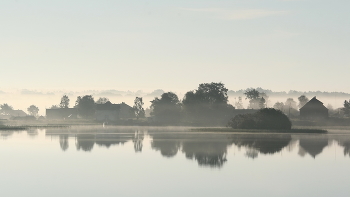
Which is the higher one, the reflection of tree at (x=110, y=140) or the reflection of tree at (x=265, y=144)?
the reflection of tree at (x=110, y=140)

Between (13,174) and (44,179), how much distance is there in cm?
334

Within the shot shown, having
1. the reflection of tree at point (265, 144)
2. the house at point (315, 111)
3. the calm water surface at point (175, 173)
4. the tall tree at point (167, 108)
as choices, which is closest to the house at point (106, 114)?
the tall tree at point (167, 108)

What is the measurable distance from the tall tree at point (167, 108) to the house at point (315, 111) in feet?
130

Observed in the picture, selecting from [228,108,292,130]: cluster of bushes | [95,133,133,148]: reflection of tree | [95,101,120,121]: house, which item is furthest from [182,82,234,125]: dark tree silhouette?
[95,133,133,148]: reflection of tree

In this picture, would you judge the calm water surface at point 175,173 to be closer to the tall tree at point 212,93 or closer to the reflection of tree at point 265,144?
the reflection of tree at point 265,144

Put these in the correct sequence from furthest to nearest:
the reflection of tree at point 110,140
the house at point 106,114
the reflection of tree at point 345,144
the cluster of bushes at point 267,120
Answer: the house at point 106,114 → the cluster of bushes at point 267,120 → the reflection of tree at point 110,140 → the reflection of tree at point 345,144

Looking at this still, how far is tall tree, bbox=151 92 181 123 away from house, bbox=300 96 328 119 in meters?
39.6

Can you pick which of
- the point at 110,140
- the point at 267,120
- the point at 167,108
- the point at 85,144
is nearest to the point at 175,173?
the point at 85,144

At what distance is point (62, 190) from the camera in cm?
2591

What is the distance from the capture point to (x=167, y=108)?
570 ft

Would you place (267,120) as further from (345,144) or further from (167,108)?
(167,108)

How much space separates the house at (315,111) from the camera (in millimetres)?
153125

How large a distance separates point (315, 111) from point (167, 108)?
47891mm

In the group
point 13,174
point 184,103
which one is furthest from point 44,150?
point 184,103
